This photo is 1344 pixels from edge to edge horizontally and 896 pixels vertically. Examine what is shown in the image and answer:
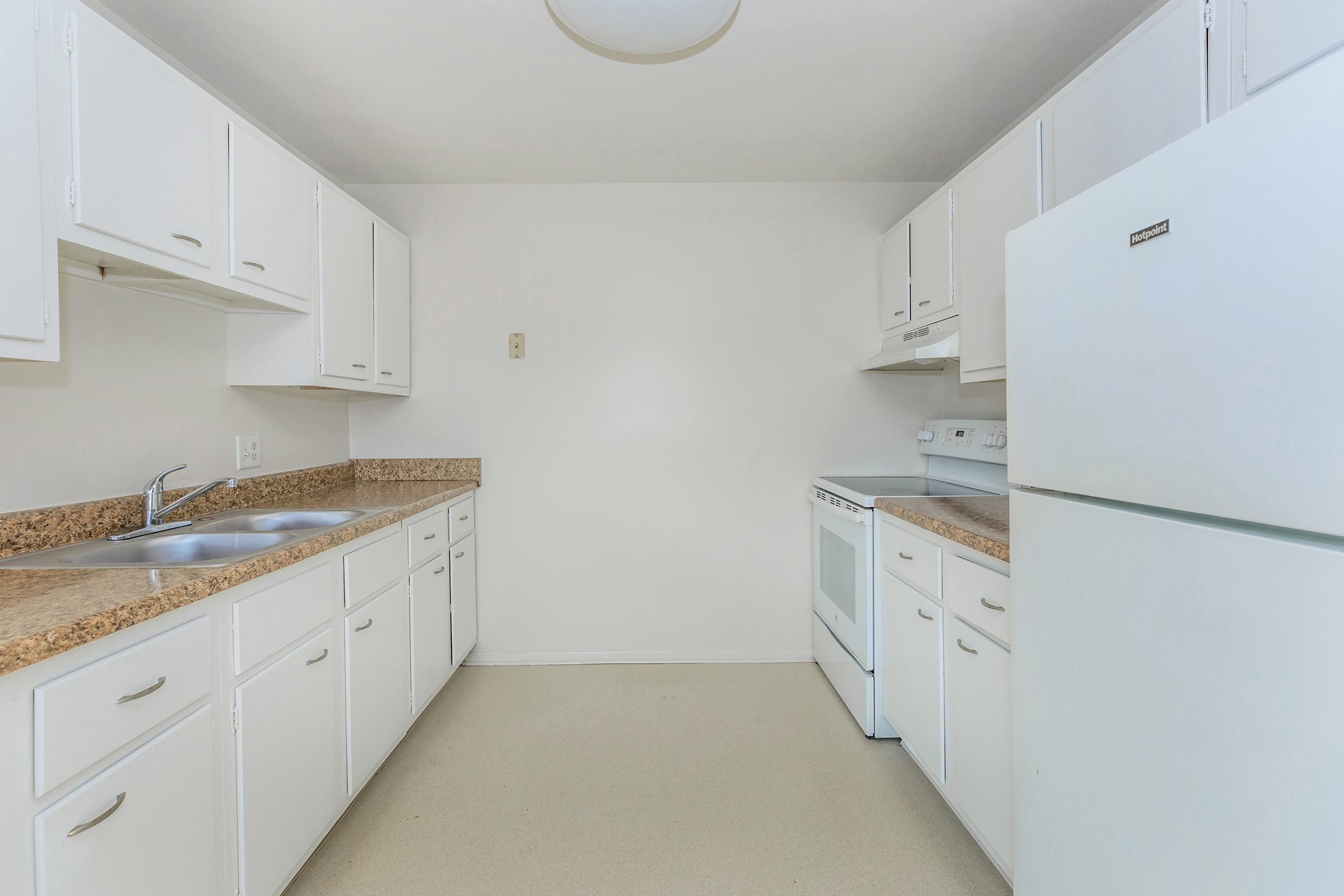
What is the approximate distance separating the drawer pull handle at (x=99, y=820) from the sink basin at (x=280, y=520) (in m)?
0.96

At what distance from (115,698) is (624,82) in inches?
86.8

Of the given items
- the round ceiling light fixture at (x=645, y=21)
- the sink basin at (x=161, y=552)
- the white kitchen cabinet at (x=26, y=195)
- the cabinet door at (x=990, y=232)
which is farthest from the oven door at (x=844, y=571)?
the white kitchen cabinet at (x=26, y=195)

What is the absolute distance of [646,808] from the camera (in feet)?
6.31

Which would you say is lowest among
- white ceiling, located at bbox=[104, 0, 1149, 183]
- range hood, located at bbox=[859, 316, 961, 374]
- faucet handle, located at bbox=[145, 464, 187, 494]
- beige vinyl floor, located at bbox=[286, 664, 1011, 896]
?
beige vinyl floor, located at bbox=[286, 664, 1011, 896]

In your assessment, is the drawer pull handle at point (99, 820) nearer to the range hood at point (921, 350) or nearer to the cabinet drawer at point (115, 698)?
the cabinet drawer at point (115, 698)

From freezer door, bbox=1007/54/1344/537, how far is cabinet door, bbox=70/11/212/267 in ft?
6.44

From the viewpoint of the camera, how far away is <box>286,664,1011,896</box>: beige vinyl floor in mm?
1627

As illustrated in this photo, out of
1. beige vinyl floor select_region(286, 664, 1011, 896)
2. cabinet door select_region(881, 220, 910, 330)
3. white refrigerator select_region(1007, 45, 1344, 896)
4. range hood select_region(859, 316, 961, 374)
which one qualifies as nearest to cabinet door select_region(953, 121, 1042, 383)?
range hood select_region(859, 316, 961, 374)

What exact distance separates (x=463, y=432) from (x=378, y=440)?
1.48 ft

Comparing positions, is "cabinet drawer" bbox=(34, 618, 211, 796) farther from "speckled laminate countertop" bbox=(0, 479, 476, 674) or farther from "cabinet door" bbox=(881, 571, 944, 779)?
"cabinet door" bbox=(881, 571, 944, 779)

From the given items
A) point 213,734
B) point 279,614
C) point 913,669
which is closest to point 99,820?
point 213,734

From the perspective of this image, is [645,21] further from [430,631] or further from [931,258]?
[430,631]

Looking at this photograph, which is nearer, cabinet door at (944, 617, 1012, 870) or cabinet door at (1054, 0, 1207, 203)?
cabinet door at (1054, 0, 1207, 203)

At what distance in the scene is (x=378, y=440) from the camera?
307 centimetres
